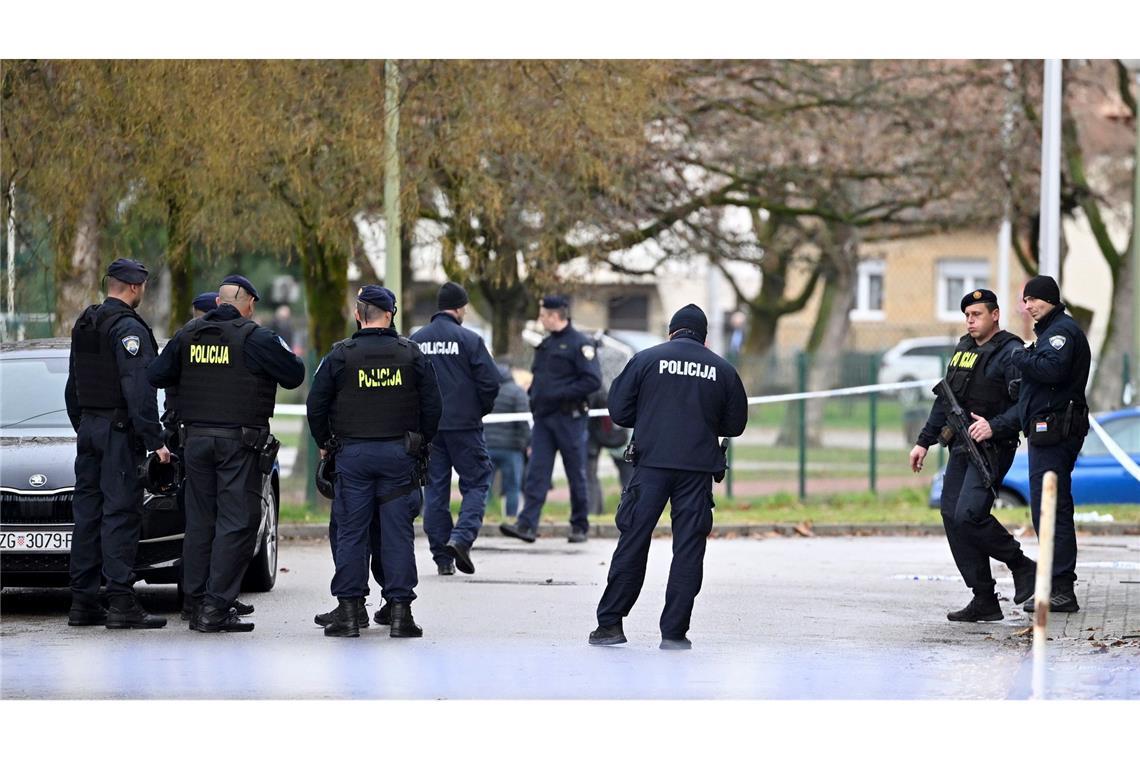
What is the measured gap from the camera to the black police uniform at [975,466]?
401 inches

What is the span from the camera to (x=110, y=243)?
16188 millimetres

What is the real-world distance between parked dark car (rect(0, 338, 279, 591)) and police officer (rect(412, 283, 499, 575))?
91.6 inches

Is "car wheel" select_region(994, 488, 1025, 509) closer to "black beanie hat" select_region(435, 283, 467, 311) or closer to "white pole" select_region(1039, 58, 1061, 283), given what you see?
"white pole" select_region(1039, 58, 1061, 283)

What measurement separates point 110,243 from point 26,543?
695cm

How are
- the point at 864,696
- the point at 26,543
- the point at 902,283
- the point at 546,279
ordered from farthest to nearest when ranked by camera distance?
the point at 902,283, the point at 546,279, the point at 26,543, the point at 864,696

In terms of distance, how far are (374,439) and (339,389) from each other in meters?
0.32

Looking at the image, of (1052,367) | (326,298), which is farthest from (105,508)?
(326,298)

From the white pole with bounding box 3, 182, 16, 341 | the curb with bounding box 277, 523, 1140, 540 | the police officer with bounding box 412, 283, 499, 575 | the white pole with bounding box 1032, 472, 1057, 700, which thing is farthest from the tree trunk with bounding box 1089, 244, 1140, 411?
the white pole with bounding box 1032, 472, 1057, 700

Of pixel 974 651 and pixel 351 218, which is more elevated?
pixel 351 218

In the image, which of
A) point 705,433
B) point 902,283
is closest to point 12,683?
point 705,433

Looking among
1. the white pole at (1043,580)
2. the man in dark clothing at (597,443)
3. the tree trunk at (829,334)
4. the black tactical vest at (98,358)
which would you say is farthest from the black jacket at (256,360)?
the tree trunk at (829,334)

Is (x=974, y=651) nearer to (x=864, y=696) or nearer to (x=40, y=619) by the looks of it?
(x=864, y=696)

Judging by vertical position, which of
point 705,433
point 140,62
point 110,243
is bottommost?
point 705,433

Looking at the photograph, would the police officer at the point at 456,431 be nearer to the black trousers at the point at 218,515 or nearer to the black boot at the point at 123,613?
the black trousers at the point at 218,515
